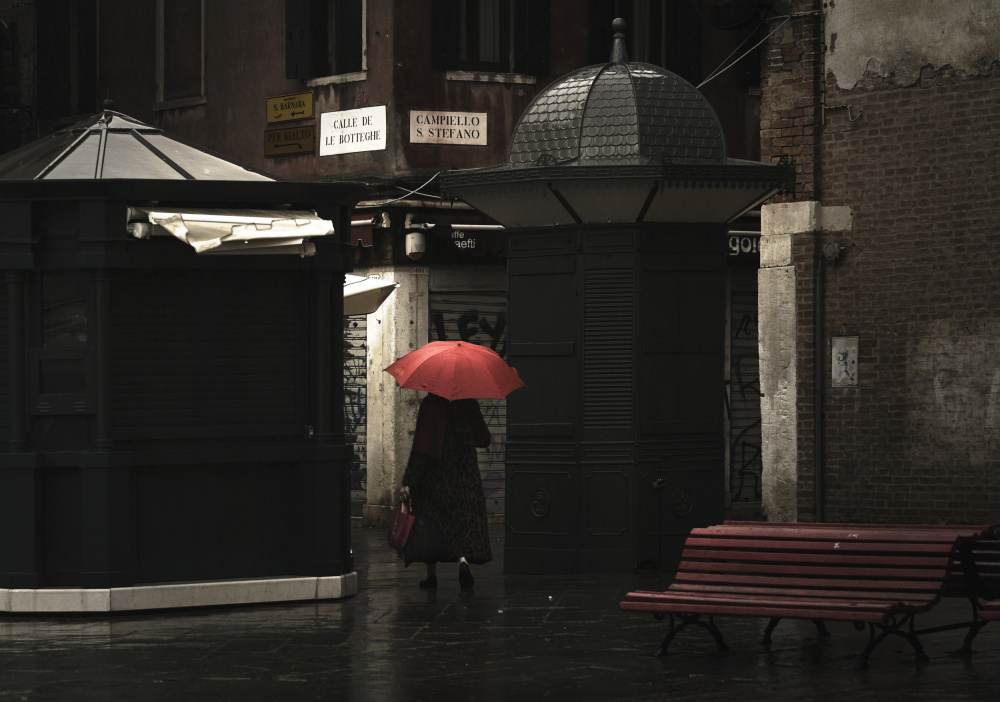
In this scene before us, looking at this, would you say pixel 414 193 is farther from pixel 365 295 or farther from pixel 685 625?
pixel 685 625

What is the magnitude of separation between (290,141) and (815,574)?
46.2ft

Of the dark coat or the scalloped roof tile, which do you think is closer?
the dark coat

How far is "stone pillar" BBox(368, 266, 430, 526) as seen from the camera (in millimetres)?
20047

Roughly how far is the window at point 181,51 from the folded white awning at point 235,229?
481 inches

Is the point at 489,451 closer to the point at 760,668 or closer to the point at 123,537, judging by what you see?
the point at 123,537

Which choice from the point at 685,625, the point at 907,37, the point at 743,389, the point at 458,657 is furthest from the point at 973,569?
the point at 743,389

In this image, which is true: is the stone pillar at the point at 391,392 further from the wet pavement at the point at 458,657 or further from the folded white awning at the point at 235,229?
the folded white awning at the point at 235,229

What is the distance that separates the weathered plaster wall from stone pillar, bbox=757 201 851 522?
1.24m

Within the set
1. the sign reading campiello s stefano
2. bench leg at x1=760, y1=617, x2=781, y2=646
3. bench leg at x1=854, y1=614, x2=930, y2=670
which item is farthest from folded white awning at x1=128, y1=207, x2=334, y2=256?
the sign reading campiello s stefano

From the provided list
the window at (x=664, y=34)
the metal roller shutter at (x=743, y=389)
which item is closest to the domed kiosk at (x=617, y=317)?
the metal roller shutter at (x=743, y=389)

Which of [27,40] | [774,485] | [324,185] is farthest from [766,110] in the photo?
[27,40]

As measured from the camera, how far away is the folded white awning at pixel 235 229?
10664mm

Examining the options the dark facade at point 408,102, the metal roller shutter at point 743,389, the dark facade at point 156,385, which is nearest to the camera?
the dark facade at point 156,385

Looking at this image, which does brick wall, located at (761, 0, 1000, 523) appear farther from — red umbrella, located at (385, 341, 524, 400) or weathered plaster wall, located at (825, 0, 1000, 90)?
red umbrella, located at (385, 341, 524, 400)
